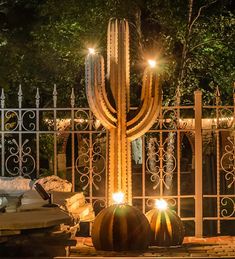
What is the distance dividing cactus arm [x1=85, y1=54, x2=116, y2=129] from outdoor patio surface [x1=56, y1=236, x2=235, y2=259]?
5.49 feet

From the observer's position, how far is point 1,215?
24.3 ft

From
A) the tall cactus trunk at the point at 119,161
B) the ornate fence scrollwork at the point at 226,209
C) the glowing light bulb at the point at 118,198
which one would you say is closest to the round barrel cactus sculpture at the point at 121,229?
the glowing light bulb at the point at 118,198

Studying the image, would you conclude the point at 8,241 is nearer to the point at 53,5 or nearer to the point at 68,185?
the point at 68,185

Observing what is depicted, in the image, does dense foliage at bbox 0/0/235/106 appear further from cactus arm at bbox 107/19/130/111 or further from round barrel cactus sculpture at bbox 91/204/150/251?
round barrel cactus sculpture at bbox 91/204/150/251

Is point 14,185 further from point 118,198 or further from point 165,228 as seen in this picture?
point 165,228

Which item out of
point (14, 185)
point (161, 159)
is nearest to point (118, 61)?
point (161, 159)

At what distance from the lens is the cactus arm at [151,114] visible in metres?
8.67

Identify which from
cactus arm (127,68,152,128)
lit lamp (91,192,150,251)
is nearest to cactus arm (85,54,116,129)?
cactus arm (127,68,152,128)

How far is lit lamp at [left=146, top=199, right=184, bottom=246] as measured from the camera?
8.45 m

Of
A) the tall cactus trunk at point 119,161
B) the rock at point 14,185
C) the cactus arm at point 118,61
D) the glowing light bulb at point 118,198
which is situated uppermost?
the cactus arm at point 118,61

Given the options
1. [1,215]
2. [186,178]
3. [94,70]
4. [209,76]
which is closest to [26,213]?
[1,215]

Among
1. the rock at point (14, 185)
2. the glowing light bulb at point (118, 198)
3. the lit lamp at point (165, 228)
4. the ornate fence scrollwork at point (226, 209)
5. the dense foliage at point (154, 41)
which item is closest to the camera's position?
the lit lamp at point (165, 228)

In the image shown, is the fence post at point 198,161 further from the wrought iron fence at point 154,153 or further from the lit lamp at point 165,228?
the lit lamp at point 165,228

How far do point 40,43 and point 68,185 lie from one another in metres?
6.26
